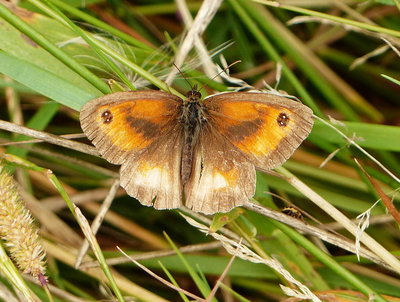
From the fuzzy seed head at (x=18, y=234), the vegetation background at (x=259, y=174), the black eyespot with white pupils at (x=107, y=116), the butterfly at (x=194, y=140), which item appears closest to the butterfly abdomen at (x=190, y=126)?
the butterfly at (x=194, y=140)

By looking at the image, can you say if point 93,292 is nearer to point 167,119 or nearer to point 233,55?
point 167,119

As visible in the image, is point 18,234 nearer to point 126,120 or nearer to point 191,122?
point 126,120

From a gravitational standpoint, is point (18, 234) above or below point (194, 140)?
below

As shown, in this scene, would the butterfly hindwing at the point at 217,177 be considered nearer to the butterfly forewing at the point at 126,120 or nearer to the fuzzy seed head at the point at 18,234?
the butterfly forewing at the point at 126,120

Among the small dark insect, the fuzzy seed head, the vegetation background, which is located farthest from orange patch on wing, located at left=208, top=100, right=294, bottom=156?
the fuzzy seed head

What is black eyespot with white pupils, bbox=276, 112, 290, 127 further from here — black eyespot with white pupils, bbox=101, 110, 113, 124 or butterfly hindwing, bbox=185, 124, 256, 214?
black eyespot with white pupils, bbox=101, 110, 113, 124

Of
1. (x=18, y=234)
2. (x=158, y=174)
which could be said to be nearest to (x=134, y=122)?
(x=158, y=174)
